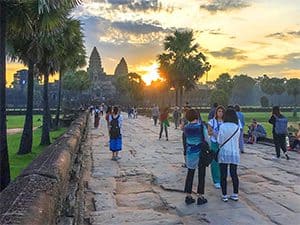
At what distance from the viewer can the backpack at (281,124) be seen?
1259cm

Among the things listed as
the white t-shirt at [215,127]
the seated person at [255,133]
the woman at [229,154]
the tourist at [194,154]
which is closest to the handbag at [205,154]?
the tourist at [194,154]

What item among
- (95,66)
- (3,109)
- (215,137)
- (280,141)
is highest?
(95,66)

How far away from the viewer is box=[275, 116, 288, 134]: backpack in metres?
12.6

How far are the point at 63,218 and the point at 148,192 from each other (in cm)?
439

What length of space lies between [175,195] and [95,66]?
107574 millimetres

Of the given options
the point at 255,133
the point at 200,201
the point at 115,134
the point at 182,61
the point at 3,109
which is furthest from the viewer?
the point at 182,61

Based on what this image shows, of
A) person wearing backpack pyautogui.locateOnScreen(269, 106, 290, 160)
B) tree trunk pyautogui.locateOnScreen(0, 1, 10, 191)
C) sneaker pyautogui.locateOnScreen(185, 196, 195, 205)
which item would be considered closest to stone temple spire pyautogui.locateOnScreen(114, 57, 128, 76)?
person wearing backpack pyautogui.locateOnScreen(269, 106, 290, 160)

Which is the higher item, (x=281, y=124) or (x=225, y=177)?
(x=281, y=124)

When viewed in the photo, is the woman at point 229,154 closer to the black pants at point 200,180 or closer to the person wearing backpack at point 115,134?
the black pants at point 200,180

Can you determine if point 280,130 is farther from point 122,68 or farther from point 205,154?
point 122,68

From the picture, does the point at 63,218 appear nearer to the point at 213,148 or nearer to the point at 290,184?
the point at 213,148

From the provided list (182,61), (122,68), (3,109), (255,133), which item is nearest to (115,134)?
(3,109)

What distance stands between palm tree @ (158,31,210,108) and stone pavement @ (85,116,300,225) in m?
26.1

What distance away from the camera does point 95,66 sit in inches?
4464
